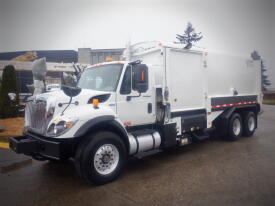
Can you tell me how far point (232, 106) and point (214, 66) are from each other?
1745 mm

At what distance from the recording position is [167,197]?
3369 mm

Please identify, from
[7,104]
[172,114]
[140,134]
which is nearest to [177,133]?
[172,114]

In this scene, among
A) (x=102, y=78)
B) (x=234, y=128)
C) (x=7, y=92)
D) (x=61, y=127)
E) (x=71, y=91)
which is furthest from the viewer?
(x=7, y=92)

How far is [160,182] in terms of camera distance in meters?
3.95

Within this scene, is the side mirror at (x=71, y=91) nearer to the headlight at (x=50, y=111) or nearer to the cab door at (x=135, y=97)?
the headlight at (x=50, y=111)

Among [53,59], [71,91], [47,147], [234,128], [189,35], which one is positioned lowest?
[234,128]

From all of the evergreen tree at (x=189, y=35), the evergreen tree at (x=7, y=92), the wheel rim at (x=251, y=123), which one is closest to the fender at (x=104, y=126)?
the wheel rim at (x=251, y=123)

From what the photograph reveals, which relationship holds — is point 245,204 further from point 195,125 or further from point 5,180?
point 5,180

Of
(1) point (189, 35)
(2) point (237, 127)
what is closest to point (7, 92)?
(2) point (237, 127)

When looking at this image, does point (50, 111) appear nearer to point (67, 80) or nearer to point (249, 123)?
point (67, 80)

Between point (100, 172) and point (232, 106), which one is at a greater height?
point (232, 106)

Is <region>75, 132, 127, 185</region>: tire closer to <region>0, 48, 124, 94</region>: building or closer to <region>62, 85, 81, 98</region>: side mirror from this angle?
<region>62, 85, 81, 98</region>: side mirror

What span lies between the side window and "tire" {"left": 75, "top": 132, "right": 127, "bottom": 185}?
1.04m

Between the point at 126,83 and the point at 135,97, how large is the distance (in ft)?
1.33
